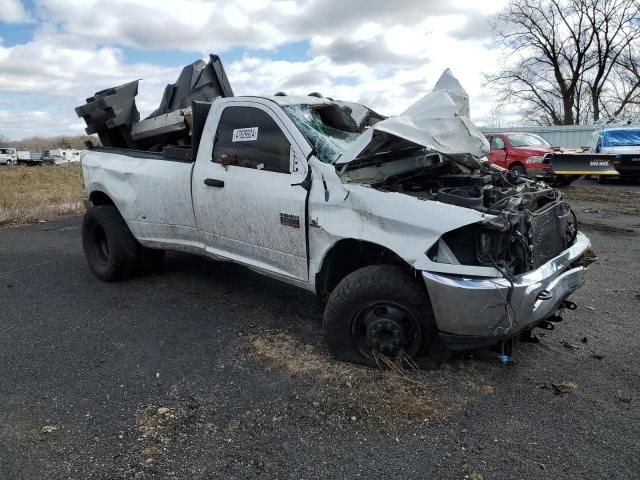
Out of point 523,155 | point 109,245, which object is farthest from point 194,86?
point 523,155

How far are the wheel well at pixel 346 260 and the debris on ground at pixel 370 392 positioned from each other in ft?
1.70

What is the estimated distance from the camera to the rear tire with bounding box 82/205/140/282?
5.45 metres

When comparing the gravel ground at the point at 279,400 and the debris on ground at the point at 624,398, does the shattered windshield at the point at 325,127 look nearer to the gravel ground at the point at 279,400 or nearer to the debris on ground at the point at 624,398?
the gravel ground at the point at 279,400

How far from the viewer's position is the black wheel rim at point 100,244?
5.79 m

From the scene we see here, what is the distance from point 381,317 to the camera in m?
3.38

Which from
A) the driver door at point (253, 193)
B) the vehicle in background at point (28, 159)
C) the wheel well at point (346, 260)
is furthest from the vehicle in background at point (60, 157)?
the wheel well at point (346, 260)

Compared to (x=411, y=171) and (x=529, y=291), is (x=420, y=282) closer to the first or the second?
(x=529, y=291)

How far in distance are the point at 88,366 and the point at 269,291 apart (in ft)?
6.53

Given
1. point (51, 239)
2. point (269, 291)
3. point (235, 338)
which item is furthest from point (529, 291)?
point (51, 239)

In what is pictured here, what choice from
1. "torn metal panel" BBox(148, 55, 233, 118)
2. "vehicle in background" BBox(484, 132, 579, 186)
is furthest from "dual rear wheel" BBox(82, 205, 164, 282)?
"vehicle in background" BBox(484, 132, 579, 186)

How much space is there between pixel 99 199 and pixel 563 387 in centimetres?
488

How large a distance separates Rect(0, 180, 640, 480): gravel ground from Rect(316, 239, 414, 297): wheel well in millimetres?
506

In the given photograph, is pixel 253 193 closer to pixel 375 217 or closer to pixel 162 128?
pixel 375 217

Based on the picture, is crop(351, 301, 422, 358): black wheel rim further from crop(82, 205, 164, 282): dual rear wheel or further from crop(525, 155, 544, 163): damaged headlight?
crop(525, 155, 544, 163): damaged headlight
